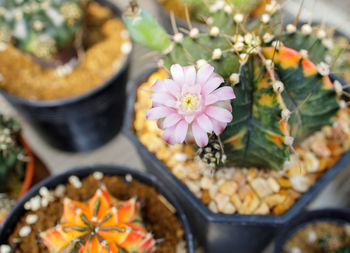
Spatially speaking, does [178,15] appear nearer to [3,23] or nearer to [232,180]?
[3,23]

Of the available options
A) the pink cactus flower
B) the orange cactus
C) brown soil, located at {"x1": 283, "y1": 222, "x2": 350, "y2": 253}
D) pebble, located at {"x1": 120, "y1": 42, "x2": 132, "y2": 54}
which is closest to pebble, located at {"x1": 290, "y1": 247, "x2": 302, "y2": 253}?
brown soil, located at {"x1": 283, "y1": 222, "x2": 350, "y2": 253}

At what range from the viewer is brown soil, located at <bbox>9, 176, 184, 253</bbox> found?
0.86 meters

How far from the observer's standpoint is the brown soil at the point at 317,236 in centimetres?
113

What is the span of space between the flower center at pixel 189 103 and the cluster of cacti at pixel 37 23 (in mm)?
925

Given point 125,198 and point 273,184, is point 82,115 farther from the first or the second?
point 273,184

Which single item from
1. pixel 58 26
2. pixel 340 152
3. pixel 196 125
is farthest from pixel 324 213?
pixel 58 26

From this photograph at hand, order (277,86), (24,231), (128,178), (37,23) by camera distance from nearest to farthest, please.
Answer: (277,86) < (24,231) < (128,178) < (37,23)

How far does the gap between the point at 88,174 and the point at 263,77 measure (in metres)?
0.59

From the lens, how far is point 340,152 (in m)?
1.01

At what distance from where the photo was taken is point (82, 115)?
1.33 meters

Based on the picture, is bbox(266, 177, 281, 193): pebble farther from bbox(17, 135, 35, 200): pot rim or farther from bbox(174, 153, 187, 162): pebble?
bbox(17, 135, 35, 200): pot rim

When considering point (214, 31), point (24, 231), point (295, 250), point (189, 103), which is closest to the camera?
point (189, 103)

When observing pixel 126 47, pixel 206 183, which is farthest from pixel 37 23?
pixel 206 183

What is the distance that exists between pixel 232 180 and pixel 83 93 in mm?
669
